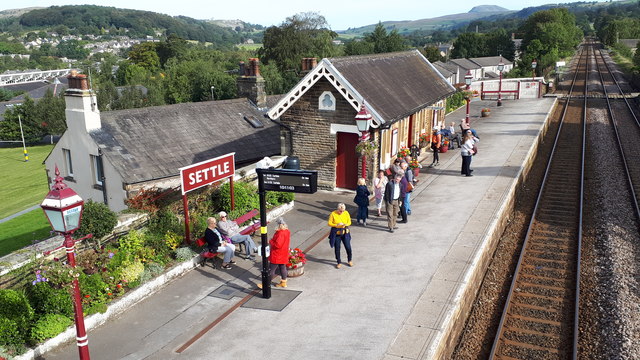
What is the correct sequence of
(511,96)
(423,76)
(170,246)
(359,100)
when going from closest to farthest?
(170,246), (359,100), (423,76), (511,96)

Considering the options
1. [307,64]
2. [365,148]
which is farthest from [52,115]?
[365,148]

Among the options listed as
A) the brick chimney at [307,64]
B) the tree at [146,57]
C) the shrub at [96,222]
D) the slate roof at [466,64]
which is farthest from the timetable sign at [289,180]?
the tree at [146,57]

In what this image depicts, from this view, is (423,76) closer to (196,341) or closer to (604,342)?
(604,342)

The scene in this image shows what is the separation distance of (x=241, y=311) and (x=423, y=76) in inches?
684

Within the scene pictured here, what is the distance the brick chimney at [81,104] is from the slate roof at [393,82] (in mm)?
8199

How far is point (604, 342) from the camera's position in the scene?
9.87m

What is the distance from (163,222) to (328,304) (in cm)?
498

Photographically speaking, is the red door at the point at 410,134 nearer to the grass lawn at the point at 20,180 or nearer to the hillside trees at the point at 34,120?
the grass lawn at the point at 20,180

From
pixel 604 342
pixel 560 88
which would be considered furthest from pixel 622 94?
pixel 604 342

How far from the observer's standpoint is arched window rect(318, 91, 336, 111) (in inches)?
691

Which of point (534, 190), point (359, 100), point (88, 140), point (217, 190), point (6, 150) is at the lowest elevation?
point (6, 150)

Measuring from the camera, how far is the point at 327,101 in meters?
17.7

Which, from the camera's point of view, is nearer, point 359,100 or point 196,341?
point 196,341

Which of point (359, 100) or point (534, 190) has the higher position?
point (359, 100)
